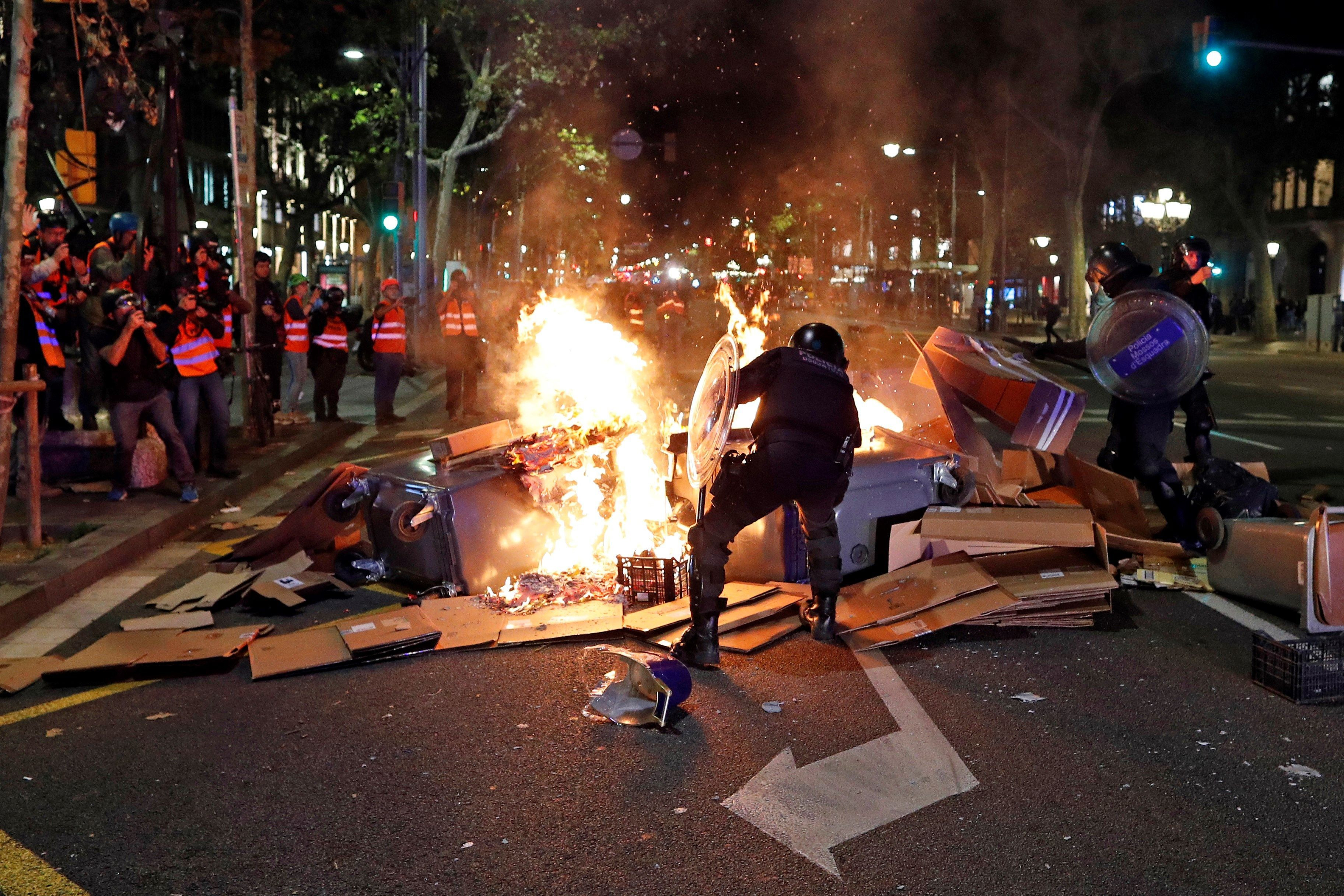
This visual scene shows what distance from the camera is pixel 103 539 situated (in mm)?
7883

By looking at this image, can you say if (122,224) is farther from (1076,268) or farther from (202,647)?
(1076,268)

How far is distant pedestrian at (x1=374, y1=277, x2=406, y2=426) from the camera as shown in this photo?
15008 millimetres

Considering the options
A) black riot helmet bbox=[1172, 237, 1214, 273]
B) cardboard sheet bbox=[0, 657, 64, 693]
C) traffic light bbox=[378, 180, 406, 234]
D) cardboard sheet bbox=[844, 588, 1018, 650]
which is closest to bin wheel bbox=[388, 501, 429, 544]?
cardboard sheet bbox=[0, 657, 64, 693]

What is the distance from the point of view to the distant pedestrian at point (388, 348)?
15.0m

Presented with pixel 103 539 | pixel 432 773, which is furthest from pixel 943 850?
pixel 103 539

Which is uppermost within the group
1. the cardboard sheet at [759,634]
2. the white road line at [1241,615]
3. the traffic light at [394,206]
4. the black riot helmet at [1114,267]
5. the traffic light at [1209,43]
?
the traffic light at [1209,43]

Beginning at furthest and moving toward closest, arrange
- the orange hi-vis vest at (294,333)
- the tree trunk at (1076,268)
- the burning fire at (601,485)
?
the tree trunk at (1076,268), the orange hi-vis vest at (294,333), the burning fire at (601,485)

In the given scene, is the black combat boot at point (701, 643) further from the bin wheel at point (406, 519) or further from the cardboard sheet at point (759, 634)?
the bin wheel at point (406, 519)

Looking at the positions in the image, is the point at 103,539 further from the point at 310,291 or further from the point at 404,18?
the point at 404,18

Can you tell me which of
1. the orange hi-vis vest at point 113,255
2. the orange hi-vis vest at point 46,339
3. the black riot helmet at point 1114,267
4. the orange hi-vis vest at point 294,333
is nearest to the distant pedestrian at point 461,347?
the orange hi-vis vest at point 294,333

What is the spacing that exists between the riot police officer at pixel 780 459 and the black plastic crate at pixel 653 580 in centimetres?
77

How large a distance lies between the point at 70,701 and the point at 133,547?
3093 mm

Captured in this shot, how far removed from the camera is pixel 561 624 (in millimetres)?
6027

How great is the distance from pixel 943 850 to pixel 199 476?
851 centimetres
